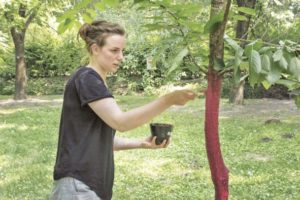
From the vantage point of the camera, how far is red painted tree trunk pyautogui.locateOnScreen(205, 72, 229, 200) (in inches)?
68.2

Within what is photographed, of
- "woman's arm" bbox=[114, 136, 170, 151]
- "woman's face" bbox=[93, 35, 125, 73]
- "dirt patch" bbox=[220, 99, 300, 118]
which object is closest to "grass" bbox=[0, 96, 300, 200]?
"dirt patch" bbox=[220, 99, 300, 118]

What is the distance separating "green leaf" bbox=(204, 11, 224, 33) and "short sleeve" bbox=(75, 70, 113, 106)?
21.5 inches

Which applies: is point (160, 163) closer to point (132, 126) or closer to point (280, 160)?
point (280, 160)

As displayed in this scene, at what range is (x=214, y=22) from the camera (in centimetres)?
163

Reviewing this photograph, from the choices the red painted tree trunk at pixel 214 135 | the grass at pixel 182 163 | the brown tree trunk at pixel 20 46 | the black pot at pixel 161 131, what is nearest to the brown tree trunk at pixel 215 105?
the red painted tree trunk at pixel 214 135

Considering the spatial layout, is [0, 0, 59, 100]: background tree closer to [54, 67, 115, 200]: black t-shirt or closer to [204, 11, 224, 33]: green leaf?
[54, 67, 115, 200]: black t-shirt

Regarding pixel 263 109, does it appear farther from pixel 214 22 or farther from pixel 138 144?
pixel 214 22

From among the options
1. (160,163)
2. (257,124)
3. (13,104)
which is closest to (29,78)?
(13,104)

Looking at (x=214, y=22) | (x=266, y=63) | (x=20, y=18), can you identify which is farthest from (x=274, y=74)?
(x=20, y=18)

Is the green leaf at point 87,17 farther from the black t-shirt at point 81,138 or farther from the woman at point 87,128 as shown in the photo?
the black t-shirt at point 81,138

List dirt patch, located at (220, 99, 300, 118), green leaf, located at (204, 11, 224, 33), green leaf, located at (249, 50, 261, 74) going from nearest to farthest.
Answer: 1. green leaf, located at (249, 50, 261, 74)
2. green leaf, located at (204, 11, 224, 33)
3. dirt patch, located at (220, 99, 300, 118)

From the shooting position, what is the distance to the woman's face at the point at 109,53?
2.12 meters

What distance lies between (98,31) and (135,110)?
1.56ft

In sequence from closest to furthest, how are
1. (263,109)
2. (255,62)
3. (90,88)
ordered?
(255,62), (90,88), (263,109)
